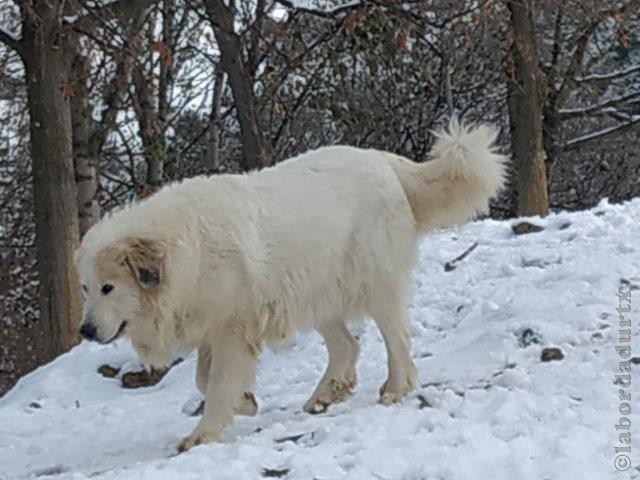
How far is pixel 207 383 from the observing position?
6723 mm

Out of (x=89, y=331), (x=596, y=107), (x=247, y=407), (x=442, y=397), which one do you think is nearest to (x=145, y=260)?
(x=89, y=331)

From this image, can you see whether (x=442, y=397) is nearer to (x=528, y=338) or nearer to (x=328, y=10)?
(x=528, y=338)

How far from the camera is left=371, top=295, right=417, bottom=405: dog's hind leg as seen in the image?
6.80 meters

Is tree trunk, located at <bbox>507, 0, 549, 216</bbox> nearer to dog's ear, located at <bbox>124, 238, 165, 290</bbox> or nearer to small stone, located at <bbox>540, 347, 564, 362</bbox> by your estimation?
small stone, located at <bbox>540, 347, 564, 362</bbox>

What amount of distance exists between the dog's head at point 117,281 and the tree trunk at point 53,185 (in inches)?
168

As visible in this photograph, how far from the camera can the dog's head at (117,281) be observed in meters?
6.26

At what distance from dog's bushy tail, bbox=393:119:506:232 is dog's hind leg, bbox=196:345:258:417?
156 centimetres

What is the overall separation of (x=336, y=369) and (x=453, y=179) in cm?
143

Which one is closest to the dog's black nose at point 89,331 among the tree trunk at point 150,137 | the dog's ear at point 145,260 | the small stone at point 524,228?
the dog's ear at point 145,260

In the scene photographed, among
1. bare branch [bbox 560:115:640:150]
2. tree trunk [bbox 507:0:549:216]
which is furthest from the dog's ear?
bare branch [bbox 560:115:640:150]

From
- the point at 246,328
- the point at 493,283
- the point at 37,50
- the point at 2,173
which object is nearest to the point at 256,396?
the point at 246,328

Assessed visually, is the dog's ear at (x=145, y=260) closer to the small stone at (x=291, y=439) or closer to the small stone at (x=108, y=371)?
the small stone at (x=291, y=439)

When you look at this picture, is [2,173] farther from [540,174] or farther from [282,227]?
[282,227]

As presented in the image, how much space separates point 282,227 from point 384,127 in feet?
37.7
